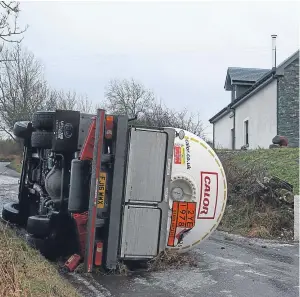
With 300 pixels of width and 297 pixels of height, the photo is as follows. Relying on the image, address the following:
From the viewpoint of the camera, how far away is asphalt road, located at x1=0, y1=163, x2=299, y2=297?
5.68 metres

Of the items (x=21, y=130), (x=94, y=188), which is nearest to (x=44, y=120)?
(x=21, y=130)

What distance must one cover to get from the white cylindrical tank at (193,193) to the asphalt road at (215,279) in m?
0.46

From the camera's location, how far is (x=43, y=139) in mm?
7527

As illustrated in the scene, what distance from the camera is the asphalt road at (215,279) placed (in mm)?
5680

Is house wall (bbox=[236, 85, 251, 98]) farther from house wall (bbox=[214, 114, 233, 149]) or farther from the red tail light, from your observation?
the red tail light

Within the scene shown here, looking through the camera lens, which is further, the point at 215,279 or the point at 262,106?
the point at 262,106

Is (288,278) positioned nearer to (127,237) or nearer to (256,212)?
(127,237)

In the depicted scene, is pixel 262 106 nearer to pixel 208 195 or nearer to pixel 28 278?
pixel 208 195

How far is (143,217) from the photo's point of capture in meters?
6.24

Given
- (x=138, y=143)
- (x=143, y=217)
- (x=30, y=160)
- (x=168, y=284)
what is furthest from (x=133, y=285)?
(x=30, y=160)

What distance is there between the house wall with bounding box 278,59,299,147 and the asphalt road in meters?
14.5

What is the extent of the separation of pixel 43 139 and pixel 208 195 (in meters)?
2.55

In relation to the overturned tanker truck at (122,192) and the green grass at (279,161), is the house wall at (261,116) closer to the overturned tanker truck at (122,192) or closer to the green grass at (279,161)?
the green grass at (279,161)

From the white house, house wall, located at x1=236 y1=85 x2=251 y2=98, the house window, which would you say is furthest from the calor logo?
house wall, located at x1=236 y1=85 x2=251 y2=98
